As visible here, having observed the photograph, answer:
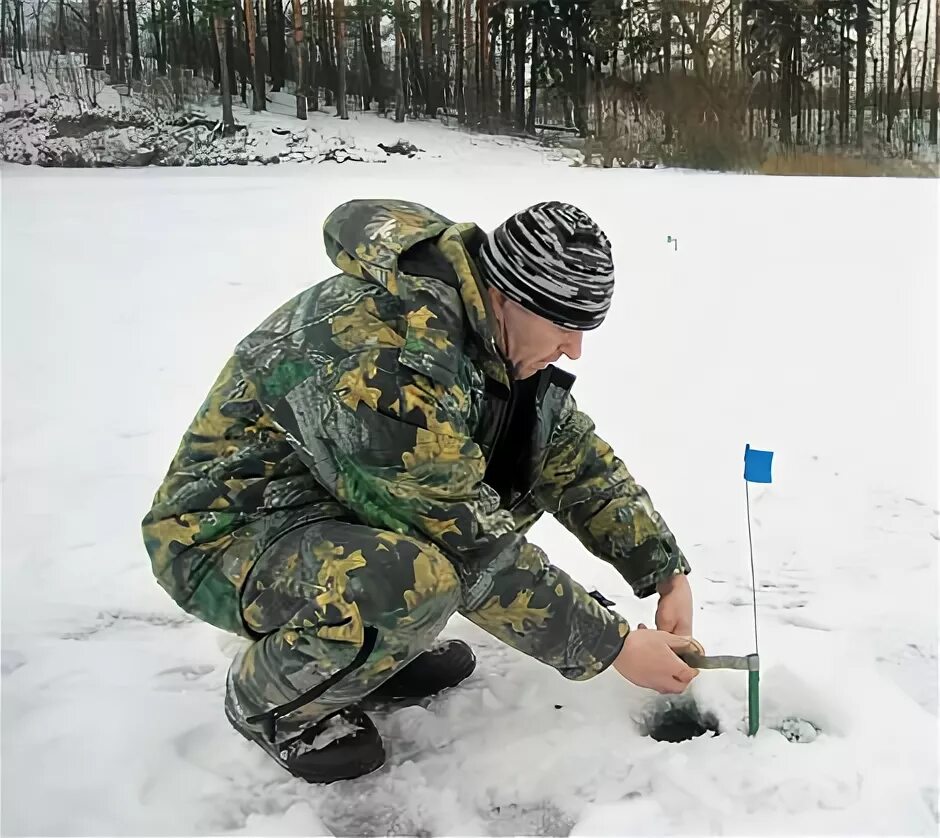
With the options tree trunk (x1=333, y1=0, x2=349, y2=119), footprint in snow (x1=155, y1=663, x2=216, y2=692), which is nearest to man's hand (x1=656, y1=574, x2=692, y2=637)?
footprint in snow (x1=155, y1=663, x2=216, y2=692)

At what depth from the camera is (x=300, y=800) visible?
808 mm

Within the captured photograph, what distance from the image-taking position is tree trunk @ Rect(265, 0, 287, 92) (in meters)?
2.31

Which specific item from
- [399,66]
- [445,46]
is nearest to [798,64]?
[445,46]

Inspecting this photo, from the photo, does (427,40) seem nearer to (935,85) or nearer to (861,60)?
(861,60)

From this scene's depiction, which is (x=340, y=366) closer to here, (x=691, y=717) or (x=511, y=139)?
(x=691, y=717)

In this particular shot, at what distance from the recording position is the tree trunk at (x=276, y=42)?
2.31 meters

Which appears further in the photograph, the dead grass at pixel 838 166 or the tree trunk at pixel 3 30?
the dead grass at pixel 838 166

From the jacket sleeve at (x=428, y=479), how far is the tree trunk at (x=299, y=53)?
1.84 m

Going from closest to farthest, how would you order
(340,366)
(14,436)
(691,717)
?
(340,366) < (691,717) < (14,436)

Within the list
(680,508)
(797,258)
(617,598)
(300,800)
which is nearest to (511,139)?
(797,258)

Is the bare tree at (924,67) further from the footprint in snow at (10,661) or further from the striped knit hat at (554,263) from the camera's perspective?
the footprint in snow at (10,661)

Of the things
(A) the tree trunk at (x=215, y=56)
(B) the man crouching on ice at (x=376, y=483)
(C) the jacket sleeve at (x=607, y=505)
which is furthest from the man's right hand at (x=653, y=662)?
(A) the tree trunk at (x=215, y=56)

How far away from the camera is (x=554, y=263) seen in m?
0.70

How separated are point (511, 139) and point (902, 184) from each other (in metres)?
1.07
